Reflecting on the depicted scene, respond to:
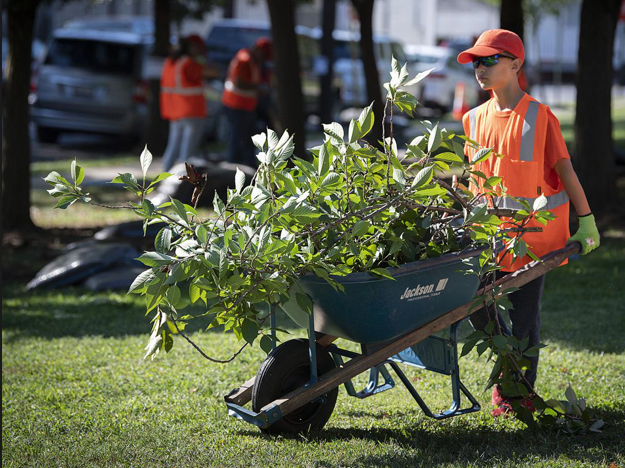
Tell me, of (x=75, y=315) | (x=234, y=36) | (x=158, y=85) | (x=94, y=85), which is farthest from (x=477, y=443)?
(x=234, y=36)

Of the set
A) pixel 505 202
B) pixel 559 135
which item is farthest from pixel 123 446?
pixel 559 135

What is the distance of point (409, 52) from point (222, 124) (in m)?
11.7

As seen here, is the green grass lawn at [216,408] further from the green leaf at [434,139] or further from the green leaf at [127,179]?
the green leaf at [434,139]

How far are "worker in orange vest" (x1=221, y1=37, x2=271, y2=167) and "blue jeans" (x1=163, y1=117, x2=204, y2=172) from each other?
1.50ft

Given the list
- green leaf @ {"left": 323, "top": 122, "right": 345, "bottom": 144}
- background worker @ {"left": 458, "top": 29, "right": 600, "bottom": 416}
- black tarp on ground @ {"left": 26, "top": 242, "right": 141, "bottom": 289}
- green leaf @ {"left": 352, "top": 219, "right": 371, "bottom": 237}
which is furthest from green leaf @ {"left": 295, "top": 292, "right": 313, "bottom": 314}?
black tarp on ground @ {"left": 26, "top": 242, "right": 141, "bottom": 289}

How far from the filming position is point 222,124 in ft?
56.2

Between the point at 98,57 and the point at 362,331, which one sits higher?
the point at 98,57

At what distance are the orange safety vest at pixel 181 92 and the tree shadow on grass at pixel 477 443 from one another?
771 centimetres

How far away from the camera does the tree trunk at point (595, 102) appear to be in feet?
32.4

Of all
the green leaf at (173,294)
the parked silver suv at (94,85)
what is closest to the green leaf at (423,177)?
the green leaf at (173,294)

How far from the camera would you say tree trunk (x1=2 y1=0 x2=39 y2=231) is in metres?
9.45

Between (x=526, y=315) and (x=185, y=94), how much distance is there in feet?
25.5

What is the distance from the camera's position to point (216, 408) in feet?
15.0

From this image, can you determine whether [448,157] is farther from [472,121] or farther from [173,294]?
[173,294]
